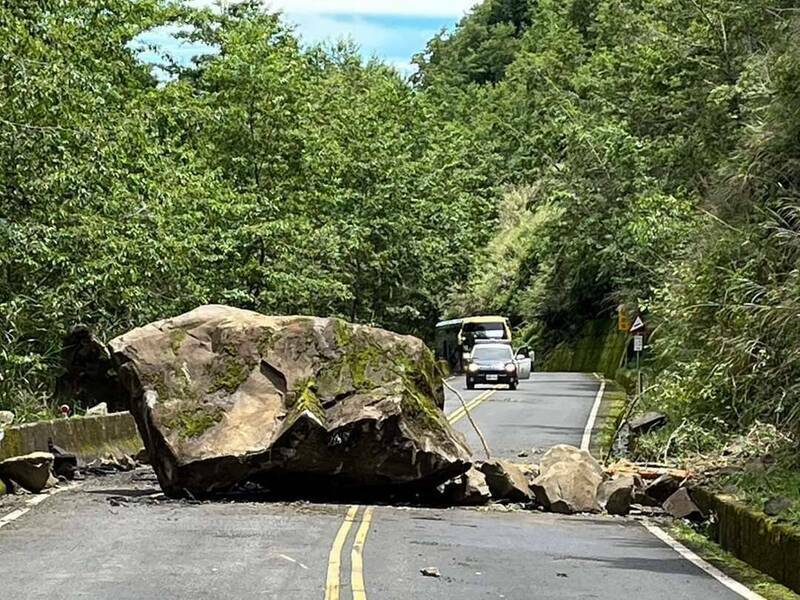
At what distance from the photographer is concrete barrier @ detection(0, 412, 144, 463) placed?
1780 centimetres

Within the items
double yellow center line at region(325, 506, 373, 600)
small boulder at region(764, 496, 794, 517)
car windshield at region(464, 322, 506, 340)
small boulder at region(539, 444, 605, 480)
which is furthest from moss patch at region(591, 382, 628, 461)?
car windshield at region(464, 322, 506, 340)

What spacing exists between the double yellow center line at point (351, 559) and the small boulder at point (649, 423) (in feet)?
29.4

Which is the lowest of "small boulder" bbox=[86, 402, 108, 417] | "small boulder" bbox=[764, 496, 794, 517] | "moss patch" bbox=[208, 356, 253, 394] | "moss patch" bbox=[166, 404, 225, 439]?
"small boulder" bbox=[764, 496, 794, 517]

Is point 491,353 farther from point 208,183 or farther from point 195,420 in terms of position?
point 195,420

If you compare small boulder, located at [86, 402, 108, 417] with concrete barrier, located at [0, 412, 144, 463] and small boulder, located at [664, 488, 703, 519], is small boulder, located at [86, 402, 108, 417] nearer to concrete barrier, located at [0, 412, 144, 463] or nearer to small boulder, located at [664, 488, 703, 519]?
concrete barrier, located at [0, 412, 144, 463]

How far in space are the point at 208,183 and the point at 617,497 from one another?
1820 centimetres

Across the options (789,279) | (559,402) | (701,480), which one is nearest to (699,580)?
(701,480)

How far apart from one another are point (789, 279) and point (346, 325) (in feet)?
20.6

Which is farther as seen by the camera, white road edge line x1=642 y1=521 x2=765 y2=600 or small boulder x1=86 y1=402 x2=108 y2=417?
small boulder x1=86 y1=402 x2=108 y2=417

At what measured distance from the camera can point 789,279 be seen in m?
18.0

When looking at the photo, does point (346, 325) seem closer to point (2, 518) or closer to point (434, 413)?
point (434, 413)

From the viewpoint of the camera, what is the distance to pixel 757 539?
12523 millimetres

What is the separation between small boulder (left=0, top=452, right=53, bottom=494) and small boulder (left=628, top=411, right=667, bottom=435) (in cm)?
1111

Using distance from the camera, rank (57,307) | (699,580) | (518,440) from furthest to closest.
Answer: (518,440)
(57,307)
(699,580)
